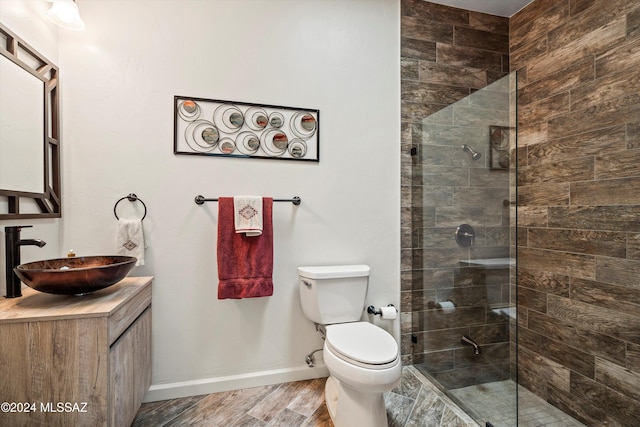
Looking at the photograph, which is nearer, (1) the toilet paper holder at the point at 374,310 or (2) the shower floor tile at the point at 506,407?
(2) the shower floor tile at the point at 506,407

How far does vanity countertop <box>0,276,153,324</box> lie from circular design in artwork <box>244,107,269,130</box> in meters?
1.16

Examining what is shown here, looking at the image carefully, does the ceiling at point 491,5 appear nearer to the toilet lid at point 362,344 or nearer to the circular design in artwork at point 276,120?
the circular design in artwork at point 276,120

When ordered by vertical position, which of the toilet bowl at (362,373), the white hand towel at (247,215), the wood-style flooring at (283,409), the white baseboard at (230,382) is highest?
the white hand towel at (247,215)

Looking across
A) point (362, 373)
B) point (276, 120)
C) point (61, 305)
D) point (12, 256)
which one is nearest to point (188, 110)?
point (276, 120)

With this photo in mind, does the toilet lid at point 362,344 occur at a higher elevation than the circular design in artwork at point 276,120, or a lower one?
lower

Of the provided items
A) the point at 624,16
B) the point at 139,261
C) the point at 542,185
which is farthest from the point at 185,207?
the point at 624,16

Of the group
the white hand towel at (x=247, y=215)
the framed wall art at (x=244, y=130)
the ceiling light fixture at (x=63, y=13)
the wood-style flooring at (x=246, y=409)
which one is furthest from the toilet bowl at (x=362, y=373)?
the ceiling light fixture at (x=63, y=13)

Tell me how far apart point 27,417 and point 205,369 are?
92 cm

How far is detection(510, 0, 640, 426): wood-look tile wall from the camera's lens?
5.12ft

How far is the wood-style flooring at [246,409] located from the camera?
163 cm

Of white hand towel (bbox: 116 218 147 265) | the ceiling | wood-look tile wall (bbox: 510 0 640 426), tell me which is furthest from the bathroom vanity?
the ceiling

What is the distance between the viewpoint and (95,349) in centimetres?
111

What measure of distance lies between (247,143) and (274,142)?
0.17 m

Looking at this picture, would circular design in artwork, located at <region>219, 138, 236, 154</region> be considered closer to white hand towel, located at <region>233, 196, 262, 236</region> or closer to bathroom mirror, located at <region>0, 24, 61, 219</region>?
white hand towel, located at <region>233, 196, 262, 236</region>
